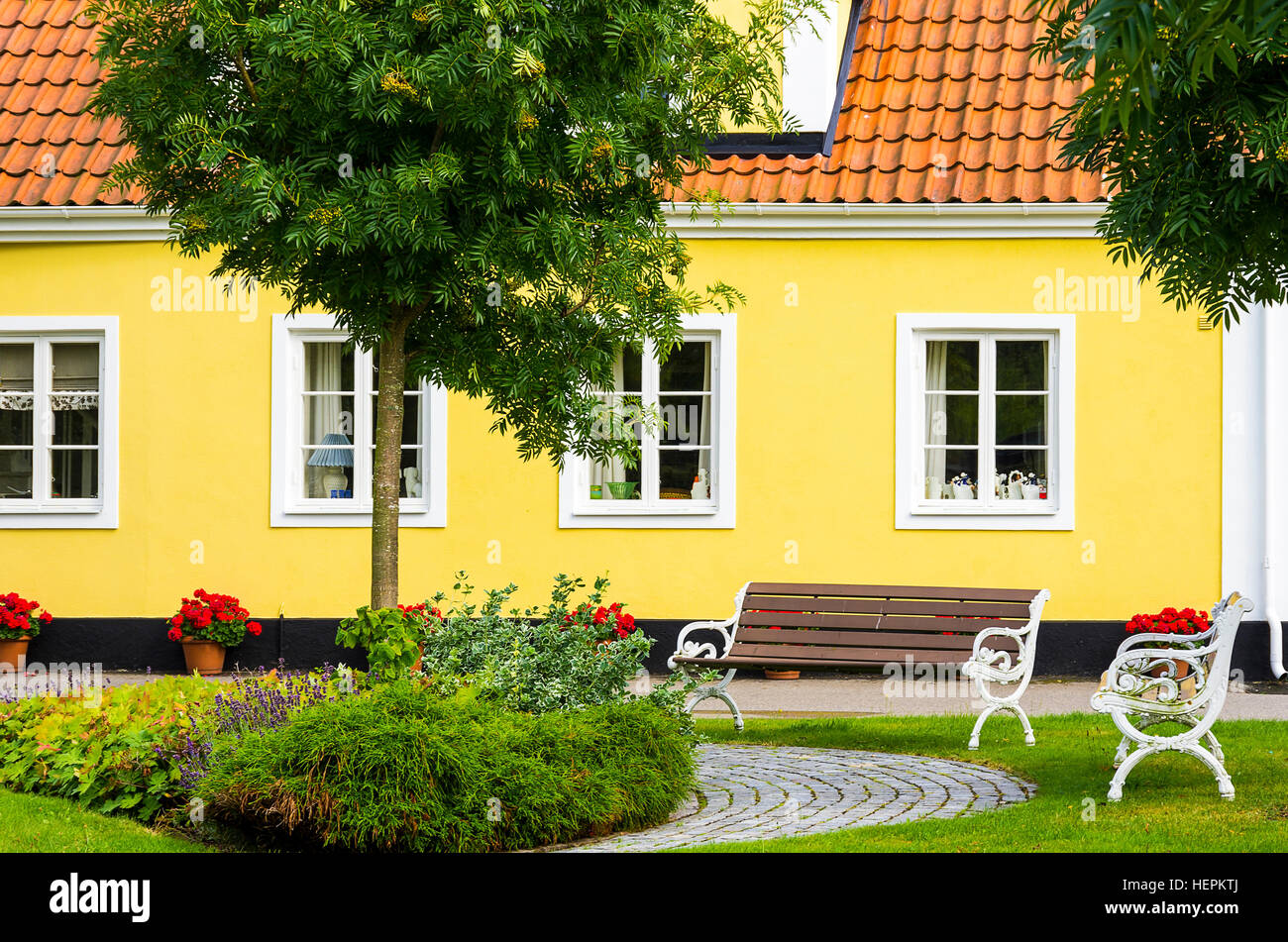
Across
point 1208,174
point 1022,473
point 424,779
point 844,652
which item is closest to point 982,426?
point 1022,473

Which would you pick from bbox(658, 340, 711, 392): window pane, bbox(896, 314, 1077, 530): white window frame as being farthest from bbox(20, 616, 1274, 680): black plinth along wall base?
bbox(658, 340, 711, 392): window pane

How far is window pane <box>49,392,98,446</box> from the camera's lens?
13.2 m

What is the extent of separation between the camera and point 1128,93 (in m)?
2.83

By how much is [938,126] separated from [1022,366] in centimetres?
239

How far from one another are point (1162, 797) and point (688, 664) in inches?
131

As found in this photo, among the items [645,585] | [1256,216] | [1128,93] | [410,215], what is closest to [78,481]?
[645,585]

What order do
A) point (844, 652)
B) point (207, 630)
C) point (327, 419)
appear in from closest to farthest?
point (844, 652)
point (207, 630)
point (327, 419)

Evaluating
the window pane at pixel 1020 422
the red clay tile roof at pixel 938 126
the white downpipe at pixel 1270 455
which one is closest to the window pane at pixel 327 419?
the red clay tile roof at pixel 938 126

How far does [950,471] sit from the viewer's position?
41.8 feet

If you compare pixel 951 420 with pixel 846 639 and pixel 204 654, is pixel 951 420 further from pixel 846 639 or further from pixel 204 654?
pixel 204 654

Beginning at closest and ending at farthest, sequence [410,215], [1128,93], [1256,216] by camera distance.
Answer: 1. [1128,93]
2. [1256,216]
3. [410,215]

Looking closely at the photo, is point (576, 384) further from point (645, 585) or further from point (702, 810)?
point (645, 585)

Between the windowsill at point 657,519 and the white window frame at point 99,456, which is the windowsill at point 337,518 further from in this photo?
the white window frame at point 99,456

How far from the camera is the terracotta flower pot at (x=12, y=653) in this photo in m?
12.4
